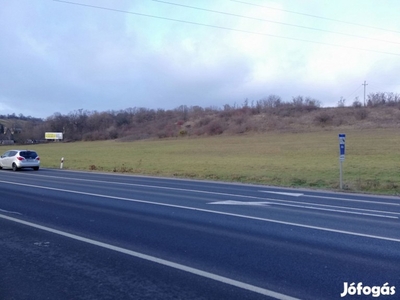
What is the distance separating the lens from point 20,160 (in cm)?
3475

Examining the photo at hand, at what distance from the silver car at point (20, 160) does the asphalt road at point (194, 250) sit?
21.3m

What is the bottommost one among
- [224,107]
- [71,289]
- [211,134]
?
[71,289]

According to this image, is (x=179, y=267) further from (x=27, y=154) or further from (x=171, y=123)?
(x=171, y=123)

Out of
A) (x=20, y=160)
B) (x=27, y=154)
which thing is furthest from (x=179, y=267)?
(x=27, y=154)

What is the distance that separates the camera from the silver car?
34781 mm

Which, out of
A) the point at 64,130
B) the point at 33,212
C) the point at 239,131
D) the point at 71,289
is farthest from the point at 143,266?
the point at 64,130

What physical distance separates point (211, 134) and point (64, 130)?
156ft

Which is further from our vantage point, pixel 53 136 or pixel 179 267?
pixel 53 136

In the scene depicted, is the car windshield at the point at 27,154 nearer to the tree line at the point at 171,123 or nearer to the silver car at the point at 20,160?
the silver car at the point at 20,160

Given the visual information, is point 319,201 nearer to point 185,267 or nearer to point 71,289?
point 185,267

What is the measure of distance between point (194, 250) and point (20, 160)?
29360 mm

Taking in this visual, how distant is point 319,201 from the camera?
16.3 m

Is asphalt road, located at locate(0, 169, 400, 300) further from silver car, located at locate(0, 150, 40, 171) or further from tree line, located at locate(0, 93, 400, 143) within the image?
tree line, located at locate(0, 93, 400, 143)

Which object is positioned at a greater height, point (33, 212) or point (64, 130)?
point (64, 130)
